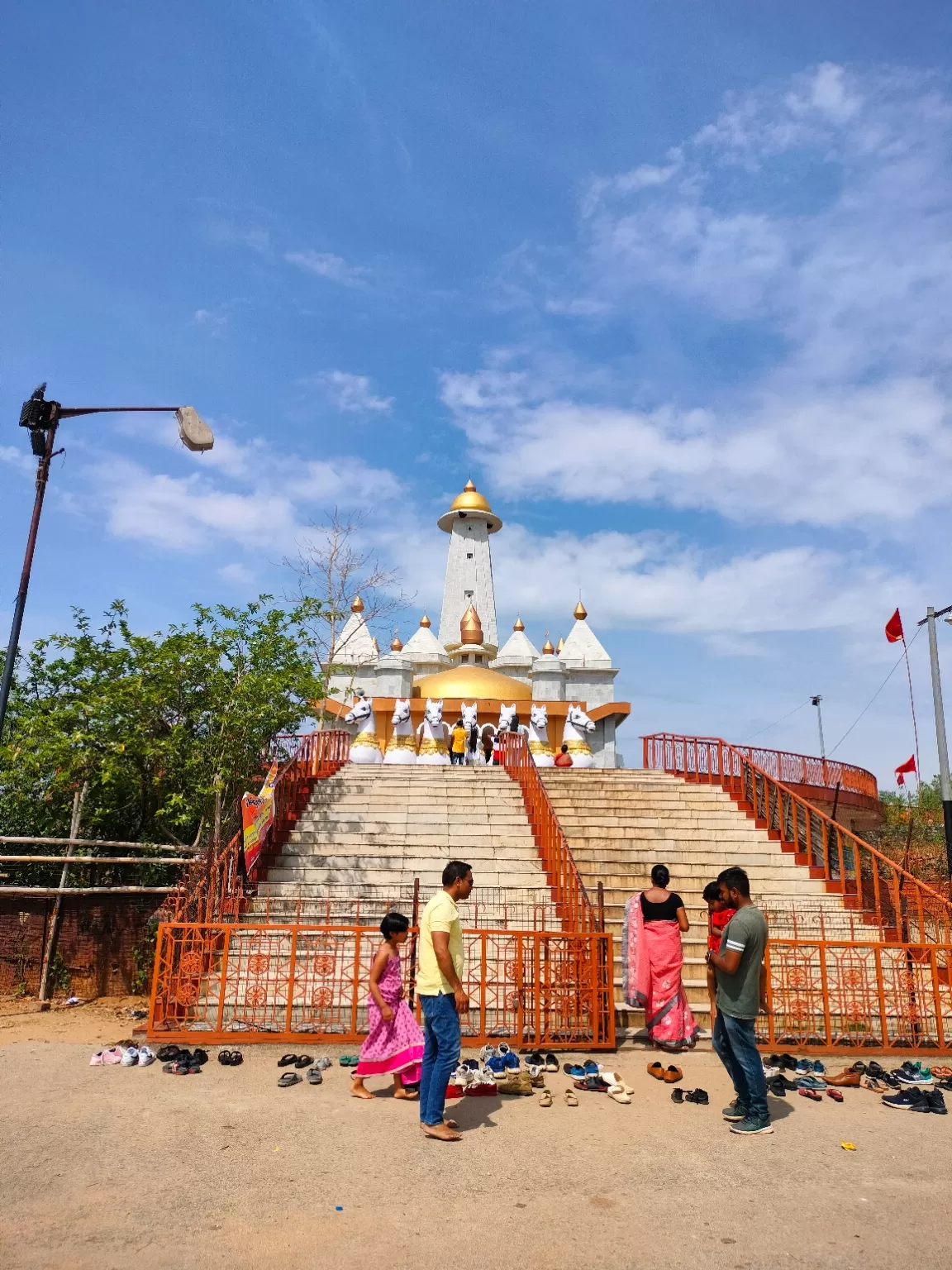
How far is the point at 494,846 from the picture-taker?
12.4 meters

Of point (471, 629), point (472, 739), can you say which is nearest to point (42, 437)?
point (472, 739)

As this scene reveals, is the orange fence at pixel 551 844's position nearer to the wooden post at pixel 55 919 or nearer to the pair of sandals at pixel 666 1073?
the pair of sandals at pixel 666 1073

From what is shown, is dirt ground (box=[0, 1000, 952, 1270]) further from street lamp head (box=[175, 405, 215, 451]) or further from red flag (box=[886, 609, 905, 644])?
red flag (box=[886, 609, 905, 644])

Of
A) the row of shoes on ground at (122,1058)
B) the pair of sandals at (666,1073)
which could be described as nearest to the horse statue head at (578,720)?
the pair of sandals at (666,1073)

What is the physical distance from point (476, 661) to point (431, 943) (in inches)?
1078

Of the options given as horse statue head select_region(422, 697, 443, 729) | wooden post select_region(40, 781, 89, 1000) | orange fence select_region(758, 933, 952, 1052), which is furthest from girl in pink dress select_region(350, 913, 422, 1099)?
horse statue head select_region(422, 697, 443, 729)

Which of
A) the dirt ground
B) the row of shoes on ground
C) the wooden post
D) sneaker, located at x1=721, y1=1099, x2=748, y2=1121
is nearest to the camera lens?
the dirt ground

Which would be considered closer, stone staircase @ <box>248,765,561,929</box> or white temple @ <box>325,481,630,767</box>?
stone staircase @ <box>248,765,561,929</box>

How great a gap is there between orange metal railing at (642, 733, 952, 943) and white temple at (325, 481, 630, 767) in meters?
8.65

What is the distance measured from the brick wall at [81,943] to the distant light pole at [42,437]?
12.3 feet

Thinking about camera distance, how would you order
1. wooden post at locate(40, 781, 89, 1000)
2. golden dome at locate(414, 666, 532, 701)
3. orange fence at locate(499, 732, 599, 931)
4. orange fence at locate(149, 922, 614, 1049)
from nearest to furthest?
orange fence at locate(149, 922, 614, 1049), orange fence at locate(499, 732, 599, 931), wooden post at locate(40, 781, 89, 1000), golden dome at locate(414, 666, 532, 701)

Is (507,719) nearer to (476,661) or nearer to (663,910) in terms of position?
(476,661)

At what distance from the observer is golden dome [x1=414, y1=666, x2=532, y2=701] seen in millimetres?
26641

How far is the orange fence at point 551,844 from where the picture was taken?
8.54 m
